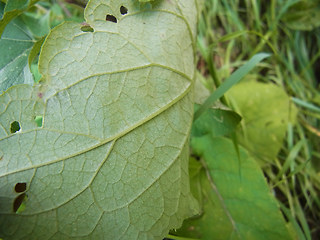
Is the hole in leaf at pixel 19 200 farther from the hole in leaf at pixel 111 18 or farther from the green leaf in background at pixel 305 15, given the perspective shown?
the green leaf in background at pixel 305 15

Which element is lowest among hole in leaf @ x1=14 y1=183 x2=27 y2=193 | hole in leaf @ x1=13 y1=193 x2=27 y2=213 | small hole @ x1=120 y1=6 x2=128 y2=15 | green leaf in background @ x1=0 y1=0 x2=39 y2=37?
hole in leaf @ x1=13 y1=193 x2=27 y2=213

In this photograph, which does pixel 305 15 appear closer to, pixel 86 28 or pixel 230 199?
pixel 230 199

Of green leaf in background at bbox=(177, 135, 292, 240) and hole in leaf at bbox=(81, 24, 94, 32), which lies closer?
hole in leaf at bbox=(81, 24, 94, 32)

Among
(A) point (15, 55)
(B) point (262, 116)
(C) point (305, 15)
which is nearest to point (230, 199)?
(B) point (262, 116)

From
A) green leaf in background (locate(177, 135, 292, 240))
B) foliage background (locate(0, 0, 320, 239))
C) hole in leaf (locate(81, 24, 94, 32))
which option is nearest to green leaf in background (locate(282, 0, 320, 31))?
foliage background (locate(0, 0, 320, 239))

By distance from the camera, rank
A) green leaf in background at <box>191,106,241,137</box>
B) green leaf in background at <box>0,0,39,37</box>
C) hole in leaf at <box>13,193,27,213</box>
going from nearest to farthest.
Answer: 1. hole in leaf at <box>13,193,27,213</box>
2. green leaf in background at <box>0,0,39,37</box>
3. green leaf in background at <box>191,106,241,137</box>

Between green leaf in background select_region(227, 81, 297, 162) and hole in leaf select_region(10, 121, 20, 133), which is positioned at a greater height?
hole in leaf select_region(10, 121, 20, 133)

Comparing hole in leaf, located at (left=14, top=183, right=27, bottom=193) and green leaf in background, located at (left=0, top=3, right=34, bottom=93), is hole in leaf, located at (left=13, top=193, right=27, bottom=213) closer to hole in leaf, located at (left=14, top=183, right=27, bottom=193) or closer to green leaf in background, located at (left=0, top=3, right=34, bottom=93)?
hole in leaf, located at (left=14, top=183, right=27, bottom=193)

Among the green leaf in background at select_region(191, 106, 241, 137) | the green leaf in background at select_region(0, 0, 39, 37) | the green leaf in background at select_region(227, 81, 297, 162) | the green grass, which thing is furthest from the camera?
the green grass

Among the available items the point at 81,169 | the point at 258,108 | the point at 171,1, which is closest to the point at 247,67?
the point at 258,108
